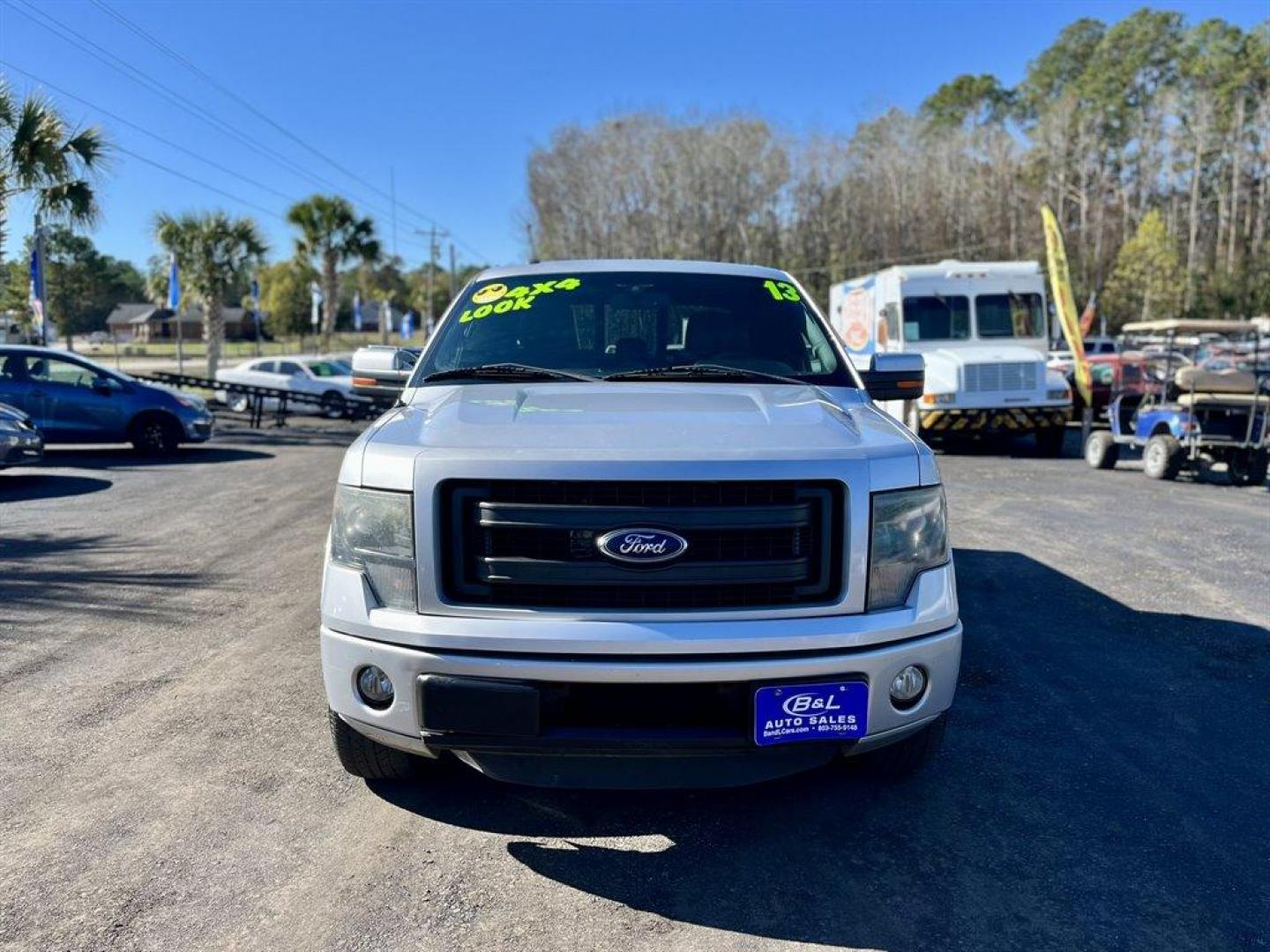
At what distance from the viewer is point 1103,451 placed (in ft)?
44.5

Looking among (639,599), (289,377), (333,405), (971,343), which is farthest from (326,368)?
(639,599)

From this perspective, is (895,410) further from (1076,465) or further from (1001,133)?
(1001,133)

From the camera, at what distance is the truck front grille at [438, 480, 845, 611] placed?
9.02ft

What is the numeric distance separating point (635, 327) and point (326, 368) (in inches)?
954

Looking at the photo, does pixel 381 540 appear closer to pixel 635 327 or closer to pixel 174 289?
pixel 635 327

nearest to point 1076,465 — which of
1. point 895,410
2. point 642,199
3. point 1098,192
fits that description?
point 895,410

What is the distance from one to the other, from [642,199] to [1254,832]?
5909cm

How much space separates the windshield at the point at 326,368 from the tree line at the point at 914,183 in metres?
33.0

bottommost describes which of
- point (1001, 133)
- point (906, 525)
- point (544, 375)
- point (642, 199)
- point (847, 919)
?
point (847, 919)

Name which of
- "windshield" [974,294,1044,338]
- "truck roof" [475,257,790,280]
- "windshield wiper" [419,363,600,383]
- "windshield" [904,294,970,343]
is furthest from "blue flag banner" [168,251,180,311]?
"windshield wiper" [419,363,600,383]

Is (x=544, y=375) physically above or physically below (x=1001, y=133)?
below

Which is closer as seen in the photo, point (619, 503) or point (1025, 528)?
point (619, 503)

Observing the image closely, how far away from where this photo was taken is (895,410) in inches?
679

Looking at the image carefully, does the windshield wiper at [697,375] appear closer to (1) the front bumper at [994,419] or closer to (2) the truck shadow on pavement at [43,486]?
(2) the truck shadow on pavement at [43,486]
